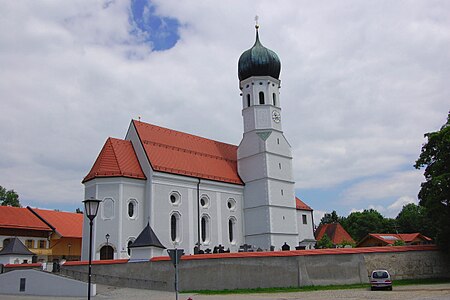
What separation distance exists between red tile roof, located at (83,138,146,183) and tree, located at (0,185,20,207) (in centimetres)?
3232

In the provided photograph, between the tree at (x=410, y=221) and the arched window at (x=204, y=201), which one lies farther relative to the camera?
the tree at (x=410, y=221)

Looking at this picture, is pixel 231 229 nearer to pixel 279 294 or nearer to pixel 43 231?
pixel 43 231

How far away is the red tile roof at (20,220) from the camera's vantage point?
142ft

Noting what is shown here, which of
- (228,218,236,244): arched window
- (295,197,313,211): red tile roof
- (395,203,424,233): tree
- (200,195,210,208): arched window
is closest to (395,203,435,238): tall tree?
(395,203,424,233): tree

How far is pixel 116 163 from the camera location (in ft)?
116

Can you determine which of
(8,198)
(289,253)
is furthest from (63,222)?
(289,253)

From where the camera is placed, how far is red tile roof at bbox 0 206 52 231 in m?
43.3

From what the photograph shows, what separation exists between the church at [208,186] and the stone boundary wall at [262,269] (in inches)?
215

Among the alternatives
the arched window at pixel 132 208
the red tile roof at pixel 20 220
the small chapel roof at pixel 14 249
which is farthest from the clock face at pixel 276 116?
the red tile roof at pixel 20 220

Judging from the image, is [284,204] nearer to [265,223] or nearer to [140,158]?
[265,223]

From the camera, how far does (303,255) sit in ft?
75.9

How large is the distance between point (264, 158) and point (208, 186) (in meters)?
6.20

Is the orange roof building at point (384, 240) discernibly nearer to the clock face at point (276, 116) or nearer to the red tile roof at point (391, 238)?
the red tile roof at point (391, 238)

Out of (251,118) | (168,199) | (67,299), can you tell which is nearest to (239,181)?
(251,118)
